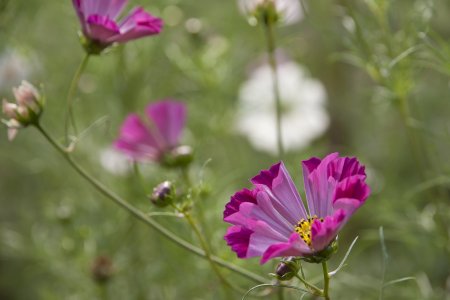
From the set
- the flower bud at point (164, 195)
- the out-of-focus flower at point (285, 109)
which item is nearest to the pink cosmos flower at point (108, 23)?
the flower bud at point (164, 195)

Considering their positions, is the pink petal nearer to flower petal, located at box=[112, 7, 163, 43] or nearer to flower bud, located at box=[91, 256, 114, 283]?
flower petal, located at box=[112, 7, 163, 43]

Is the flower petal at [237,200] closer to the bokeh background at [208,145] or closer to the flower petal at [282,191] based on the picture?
the flower petal at [282,191]

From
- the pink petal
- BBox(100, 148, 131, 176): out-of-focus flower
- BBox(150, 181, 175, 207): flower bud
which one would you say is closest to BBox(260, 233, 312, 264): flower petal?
BBox(150, 181, 175, 207): flower bud

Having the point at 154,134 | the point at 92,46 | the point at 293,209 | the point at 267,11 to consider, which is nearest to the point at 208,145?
the point at 154,134

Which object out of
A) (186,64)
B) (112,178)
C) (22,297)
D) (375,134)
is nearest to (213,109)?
(186,64)

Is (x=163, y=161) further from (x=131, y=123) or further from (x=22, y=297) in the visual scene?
(x=22, y=297)

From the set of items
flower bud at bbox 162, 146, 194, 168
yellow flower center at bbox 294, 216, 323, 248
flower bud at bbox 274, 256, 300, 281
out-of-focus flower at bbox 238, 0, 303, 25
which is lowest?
flower bud at bbox 162, 146, 194, 168

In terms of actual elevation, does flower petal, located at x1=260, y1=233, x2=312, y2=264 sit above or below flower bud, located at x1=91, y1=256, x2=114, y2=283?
above

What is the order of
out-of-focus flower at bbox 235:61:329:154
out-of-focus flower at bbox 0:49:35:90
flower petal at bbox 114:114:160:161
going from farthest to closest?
out-of-focus flower at bbox 235:61:329:154
out-of-focus flower at bbox 0:49:35:90
flower petal at bbox 114:114:160:161
